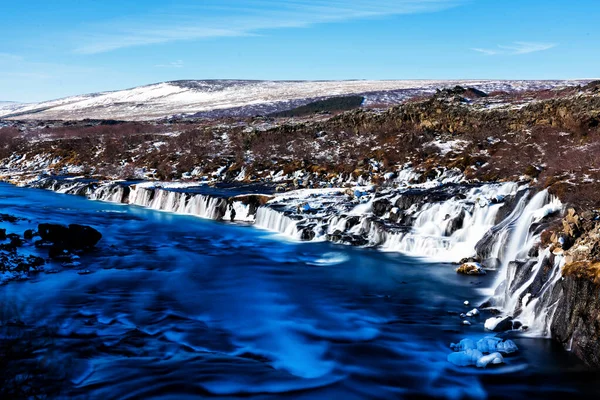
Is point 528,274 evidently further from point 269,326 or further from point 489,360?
point 269,326

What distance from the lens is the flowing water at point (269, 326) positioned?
1052 cm

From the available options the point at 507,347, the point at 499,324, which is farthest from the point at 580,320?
the point at 499,324

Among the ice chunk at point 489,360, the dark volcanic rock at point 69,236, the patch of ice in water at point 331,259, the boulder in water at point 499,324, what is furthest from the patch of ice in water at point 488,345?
the dark volcanic rock at point 69,236

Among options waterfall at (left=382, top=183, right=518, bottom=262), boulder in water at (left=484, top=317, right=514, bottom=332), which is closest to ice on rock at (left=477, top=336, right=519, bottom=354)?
boulder in water at (left=484, top=317, right=514, bottom=332)

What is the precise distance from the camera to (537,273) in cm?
1402

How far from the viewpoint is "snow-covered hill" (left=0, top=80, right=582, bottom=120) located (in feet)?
335

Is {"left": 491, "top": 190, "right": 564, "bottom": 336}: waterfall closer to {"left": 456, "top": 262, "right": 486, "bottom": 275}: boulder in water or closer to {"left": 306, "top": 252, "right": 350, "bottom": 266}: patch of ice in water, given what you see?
{"left": 456, "top": 262, "right": 486, "bottom": 275}: boulder in water

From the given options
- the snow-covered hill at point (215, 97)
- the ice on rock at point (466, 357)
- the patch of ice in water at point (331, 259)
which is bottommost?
the patch of ice in water at point (331, 259)

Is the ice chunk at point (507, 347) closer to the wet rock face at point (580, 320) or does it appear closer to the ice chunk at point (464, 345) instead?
the ice chunk at point (464, 345)

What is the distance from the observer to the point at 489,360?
11297 millimetres

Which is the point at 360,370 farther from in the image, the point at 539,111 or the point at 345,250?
the point at 539,111

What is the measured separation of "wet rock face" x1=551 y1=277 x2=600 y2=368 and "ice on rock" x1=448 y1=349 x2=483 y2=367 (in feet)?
6.27

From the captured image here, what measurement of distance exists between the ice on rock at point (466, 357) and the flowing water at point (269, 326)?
0.18 metres

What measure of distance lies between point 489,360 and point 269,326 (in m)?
5.15
